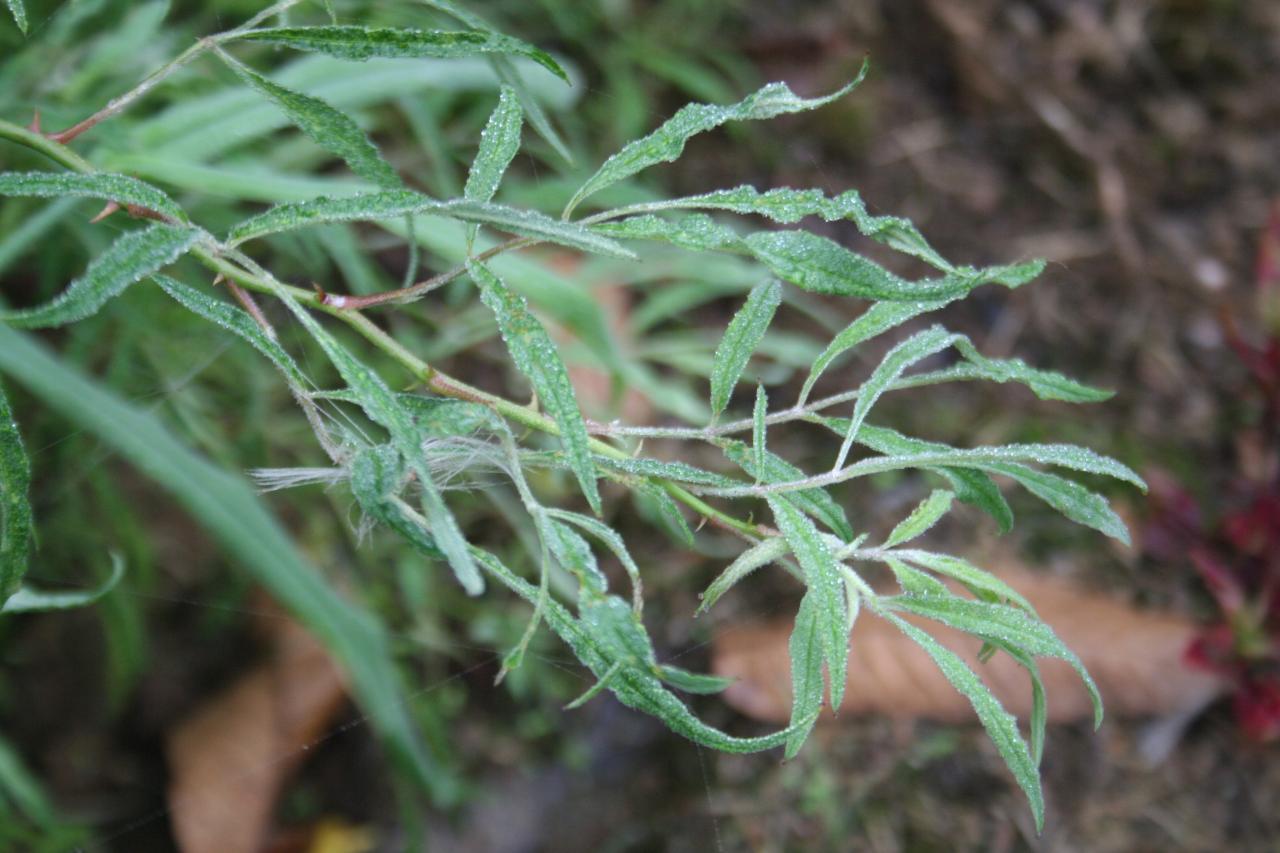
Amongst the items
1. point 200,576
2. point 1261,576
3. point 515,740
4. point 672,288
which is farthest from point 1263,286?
point 200,576

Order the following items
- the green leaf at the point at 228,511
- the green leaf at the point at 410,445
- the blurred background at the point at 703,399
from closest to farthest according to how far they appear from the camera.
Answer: the green leaf at the point at 410,445 → the green leaf at the point at 228,511 → the blurred background at the point at 703,399

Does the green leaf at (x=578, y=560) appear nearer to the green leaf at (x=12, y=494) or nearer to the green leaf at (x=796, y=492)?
the green leaf at (x=796, y=492)

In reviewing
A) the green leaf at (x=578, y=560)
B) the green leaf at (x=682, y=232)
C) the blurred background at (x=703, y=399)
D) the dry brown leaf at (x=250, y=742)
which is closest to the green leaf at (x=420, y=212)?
the green leaf at (x=682, y=232)

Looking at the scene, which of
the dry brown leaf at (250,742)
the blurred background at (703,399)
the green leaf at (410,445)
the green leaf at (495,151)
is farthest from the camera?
the dry brown leaf at (250,742)

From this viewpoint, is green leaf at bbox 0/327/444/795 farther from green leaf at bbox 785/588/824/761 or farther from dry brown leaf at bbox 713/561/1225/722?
dry brown leaf at bbox 713/561/1225/722

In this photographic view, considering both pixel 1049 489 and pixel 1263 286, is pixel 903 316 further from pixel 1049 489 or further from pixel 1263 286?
pixel 1263 286

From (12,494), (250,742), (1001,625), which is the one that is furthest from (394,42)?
(250,742)

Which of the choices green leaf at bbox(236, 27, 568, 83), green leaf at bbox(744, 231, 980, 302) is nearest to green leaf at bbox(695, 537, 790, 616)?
green leaf at bbox(744, 231, 980, 302)
